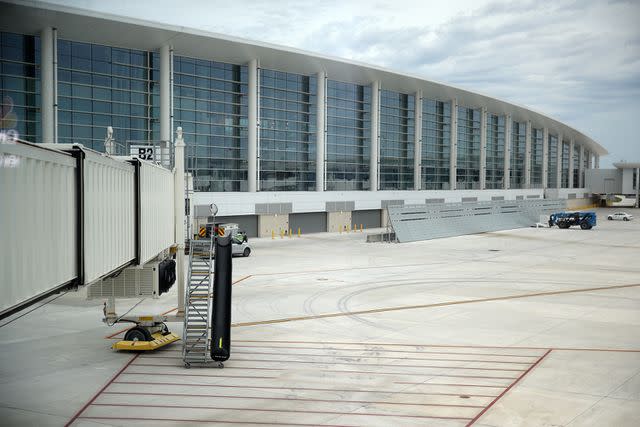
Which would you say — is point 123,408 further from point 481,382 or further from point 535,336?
point 535,336

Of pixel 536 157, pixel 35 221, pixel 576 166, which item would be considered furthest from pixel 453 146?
pixel 35 221

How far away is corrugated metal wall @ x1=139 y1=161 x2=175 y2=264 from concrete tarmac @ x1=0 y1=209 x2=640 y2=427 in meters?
3.15

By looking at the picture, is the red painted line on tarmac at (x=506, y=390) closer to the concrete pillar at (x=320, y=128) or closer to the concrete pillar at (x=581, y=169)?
the concrete pillar at (x=320, y=128)

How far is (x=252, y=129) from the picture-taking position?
60750 millimetres

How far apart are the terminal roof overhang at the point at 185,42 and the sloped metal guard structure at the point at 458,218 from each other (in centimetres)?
1747

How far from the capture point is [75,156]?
1125 centimetres

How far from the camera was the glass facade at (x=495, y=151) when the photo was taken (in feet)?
328

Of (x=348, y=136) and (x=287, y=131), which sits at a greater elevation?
(x=348, y=136)

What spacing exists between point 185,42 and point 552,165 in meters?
93.7

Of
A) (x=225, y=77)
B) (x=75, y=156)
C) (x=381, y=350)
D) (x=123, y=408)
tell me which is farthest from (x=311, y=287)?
(x=225, y=77)

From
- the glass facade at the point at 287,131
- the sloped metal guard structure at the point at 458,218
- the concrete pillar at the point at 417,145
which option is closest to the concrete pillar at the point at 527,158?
the sloped metal guard structure at the point at 458,218

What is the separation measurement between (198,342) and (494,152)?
3589 inches

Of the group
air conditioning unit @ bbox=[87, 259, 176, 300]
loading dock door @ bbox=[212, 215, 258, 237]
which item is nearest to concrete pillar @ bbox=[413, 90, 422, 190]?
loading dock door @ bbox=[212, 215, 258, 237]

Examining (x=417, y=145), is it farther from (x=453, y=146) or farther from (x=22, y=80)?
(x=22, y=80)
